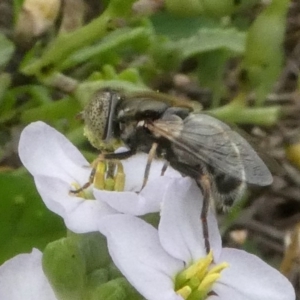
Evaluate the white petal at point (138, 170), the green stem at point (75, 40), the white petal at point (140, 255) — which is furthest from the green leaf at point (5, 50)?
the white petal at point (140, 255)

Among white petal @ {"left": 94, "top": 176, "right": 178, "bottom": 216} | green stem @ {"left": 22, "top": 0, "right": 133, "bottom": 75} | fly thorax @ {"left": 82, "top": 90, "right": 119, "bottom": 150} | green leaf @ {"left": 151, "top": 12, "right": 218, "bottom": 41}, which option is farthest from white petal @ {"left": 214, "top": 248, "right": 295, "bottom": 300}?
green leaf @ {"left": 151, "top": 12, "right": 218, "bottom": 41}

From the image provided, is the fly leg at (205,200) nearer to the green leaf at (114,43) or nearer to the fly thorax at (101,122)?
the fly thorax at (101,122)

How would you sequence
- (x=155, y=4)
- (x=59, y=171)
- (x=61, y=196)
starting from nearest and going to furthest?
(x=61, y=196), (x=59, y=171), (x=155, y=4)

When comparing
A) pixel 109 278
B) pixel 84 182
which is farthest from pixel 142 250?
pixel 84 182

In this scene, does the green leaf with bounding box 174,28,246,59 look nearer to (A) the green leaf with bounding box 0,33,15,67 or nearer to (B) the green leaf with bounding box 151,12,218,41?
(B) the green leaf with bounding box 151,12,218,41

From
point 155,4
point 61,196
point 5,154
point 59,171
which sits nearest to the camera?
point 61,196

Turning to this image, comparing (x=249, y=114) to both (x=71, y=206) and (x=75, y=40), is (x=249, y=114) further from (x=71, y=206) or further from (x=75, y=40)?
(x=71, y=206)

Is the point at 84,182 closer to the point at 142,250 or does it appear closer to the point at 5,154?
the point at 142,250
